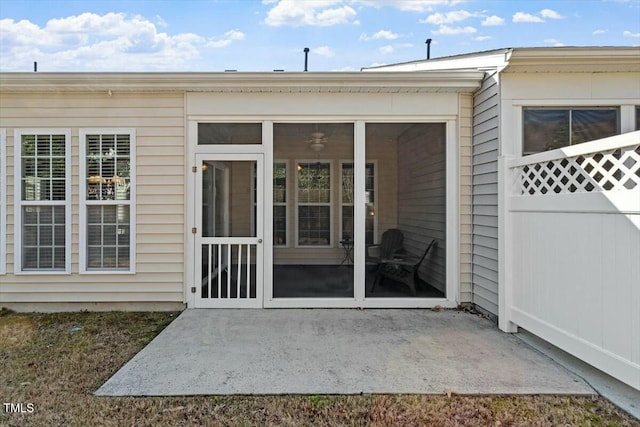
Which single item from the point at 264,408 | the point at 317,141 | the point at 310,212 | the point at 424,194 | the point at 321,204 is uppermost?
the point at 317,141

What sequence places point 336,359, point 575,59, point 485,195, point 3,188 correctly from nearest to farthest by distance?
point 336,359 → point 575,59 → point 485,195 → point 3,188

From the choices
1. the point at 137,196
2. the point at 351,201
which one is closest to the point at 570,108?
the point at 351,201

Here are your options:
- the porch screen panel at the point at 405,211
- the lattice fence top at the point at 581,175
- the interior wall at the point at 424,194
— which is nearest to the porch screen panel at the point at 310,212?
the porch screen panel at the point at 405,211

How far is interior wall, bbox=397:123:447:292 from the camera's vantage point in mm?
4730

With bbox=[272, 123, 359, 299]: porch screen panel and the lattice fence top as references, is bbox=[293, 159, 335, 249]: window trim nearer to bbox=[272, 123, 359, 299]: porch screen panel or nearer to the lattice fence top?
bbox=[272, 123, 359, 299]: porch screen panel

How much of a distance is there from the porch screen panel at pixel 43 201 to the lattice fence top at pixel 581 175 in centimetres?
524

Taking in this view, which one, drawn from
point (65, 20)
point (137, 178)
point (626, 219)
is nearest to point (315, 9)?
point (65, 20)

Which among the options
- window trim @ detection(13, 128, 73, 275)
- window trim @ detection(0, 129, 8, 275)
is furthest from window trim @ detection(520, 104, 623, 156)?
window trim @ detection(0, 129, 8, 275)

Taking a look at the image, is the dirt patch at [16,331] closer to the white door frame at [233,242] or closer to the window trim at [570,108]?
the white door frame at [233,242]

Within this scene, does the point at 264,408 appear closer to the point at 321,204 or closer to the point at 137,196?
the point at 321,204

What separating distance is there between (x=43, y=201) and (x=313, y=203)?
11.0ft

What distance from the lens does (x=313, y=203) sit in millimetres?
4855

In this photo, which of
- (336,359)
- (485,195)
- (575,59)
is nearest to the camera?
(336,359)

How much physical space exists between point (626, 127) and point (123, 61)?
15.9m
